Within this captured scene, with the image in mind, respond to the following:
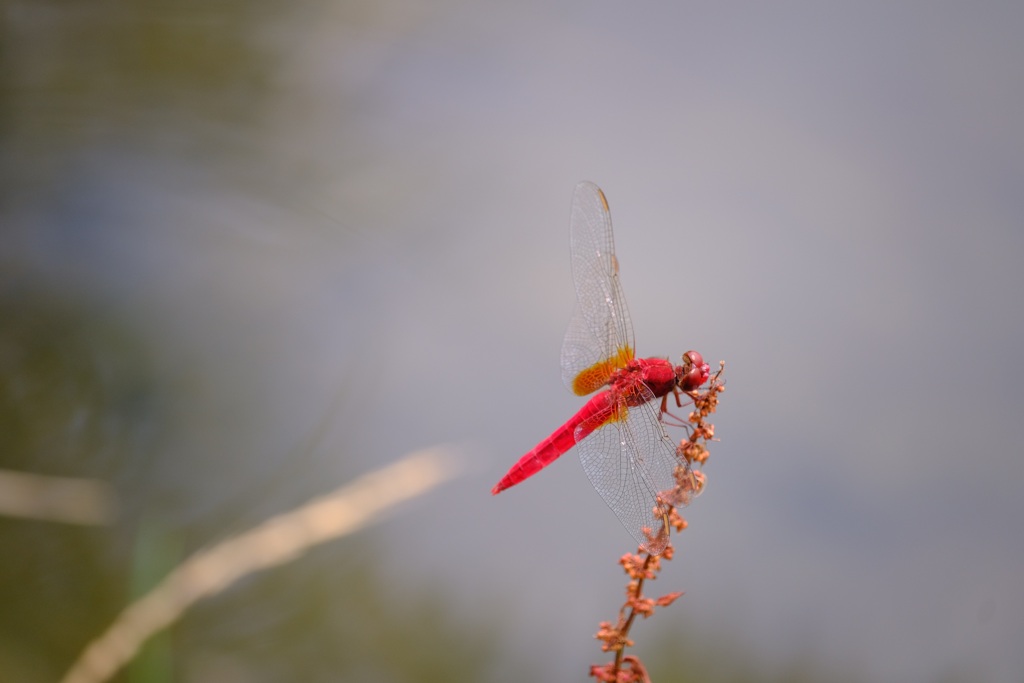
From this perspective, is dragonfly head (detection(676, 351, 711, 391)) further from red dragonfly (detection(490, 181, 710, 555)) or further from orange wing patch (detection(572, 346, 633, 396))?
orange wing patch (detection(572, 346, 633, 396))

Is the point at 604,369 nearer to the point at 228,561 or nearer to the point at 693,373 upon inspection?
the point at 693,373

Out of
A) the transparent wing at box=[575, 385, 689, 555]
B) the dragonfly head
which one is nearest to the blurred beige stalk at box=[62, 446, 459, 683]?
the transparent wing at box=[575, 385, 689, 555]

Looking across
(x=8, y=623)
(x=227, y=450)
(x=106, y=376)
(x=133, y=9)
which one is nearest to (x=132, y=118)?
(x=133, y=9)

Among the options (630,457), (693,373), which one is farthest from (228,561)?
(693,373)

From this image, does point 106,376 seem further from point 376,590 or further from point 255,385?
point 376,590

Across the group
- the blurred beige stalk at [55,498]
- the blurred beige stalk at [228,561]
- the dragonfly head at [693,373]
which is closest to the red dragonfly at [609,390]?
the dragonfly head at [693,373]
